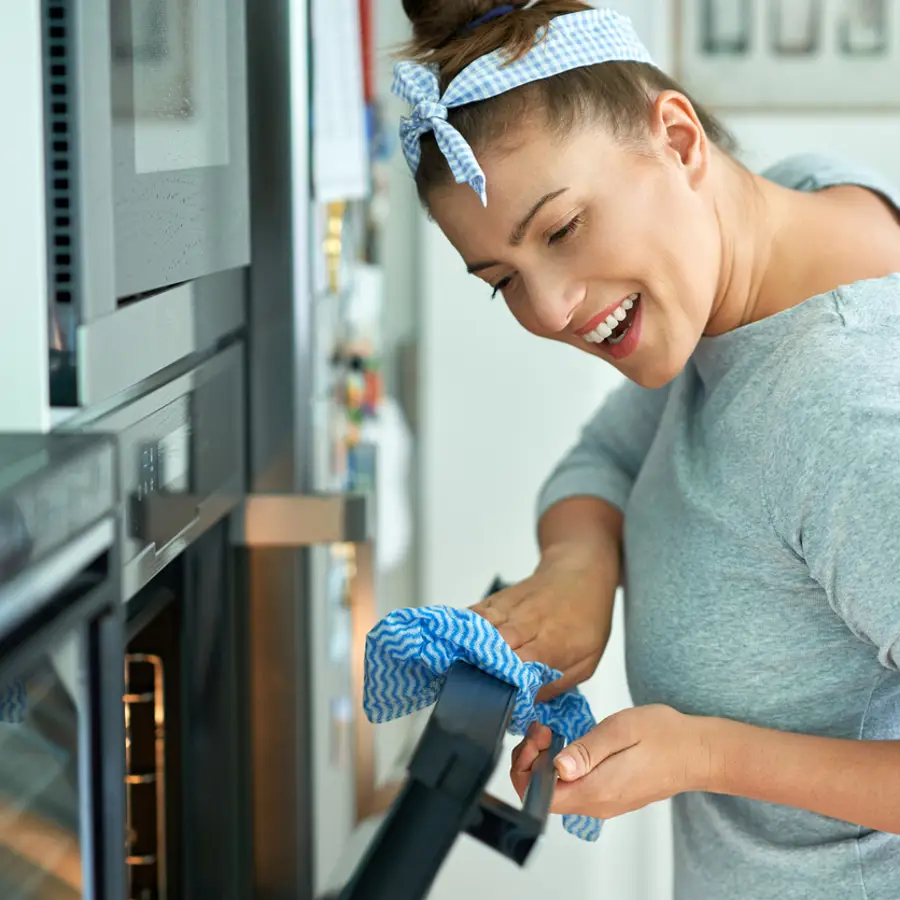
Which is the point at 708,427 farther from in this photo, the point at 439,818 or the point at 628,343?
the point at 439,818

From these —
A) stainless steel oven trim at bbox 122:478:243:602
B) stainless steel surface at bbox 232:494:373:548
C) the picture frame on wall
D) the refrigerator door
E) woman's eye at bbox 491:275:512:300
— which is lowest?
the refrigerator door

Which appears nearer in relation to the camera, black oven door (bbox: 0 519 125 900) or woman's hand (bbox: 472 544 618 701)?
black oven door (bbox: 0 519 125 900)

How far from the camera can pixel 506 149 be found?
741 mm

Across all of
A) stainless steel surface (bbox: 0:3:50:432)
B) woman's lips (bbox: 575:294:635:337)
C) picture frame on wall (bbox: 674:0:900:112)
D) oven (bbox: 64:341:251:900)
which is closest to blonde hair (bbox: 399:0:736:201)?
woman's lips (bbox: 575:294:635:337)

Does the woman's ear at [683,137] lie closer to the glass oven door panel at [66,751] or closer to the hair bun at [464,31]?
the hair bun at [464,31]

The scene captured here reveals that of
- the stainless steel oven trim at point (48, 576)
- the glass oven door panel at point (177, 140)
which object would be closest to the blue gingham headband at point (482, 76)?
the glass oven door panel at point (177, 140)

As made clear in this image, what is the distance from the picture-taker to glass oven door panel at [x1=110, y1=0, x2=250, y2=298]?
532 millimetres

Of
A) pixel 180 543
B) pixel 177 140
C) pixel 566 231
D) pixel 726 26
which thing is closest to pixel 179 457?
pixel 180 543

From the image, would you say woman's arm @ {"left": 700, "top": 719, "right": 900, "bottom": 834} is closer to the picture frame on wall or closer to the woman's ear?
the woman's ear

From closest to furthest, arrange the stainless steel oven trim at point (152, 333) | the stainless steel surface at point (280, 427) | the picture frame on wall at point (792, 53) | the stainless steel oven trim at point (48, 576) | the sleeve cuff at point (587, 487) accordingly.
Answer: the stainless steel oven trim at point (48, 576) → the stainless steel oven trim at point (152, 333) → the stainless steel surface at point (280, 427) → the sleeve cuff at point (587, 487) → the picture frame on wall at point (792, 53)

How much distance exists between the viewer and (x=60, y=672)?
0.44m

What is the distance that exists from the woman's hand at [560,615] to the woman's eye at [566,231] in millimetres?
235

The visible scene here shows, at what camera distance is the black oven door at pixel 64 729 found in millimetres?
400

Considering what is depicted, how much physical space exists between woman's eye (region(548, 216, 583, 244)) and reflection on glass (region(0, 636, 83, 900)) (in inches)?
16.6
